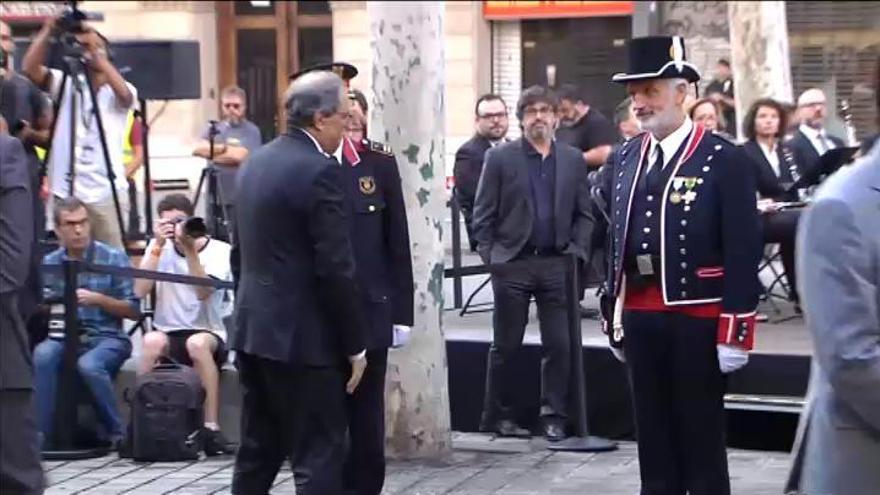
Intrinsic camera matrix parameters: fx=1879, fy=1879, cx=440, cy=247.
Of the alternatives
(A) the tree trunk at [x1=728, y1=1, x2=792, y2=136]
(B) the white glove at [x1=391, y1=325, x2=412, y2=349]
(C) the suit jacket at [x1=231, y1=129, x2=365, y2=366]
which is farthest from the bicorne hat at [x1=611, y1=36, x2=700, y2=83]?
(A) the tree trunk at [x1=728, y1=1, x2=792, y2=136]

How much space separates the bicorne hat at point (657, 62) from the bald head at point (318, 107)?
1112 mm

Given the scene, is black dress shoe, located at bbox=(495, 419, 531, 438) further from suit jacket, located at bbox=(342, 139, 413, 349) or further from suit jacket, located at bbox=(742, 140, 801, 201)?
suit jacket, located at bbox=(342, 139, 413, 349)

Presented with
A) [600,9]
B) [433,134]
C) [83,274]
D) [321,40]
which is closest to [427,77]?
[433,134]

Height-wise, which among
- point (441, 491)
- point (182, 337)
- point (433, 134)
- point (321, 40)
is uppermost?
point (321, 40)

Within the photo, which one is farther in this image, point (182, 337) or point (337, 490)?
point (182, 337)

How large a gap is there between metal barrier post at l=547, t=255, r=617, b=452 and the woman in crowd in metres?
1.54

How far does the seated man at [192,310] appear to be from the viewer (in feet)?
33.0

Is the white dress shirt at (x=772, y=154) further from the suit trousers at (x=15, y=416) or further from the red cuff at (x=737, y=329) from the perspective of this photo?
the suit trousers at (x=15, y=416)

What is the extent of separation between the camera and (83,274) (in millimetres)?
10297

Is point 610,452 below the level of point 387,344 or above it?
below

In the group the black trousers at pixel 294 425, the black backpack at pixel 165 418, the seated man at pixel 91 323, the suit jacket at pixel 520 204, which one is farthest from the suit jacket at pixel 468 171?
the black trousers at pixel 294 425

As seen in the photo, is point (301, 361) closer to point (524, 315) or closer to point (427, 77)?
point (427, 77)

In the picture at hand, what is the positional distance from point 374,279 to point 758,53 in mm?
15776

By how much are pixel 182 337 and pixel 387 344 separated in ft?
8.73
